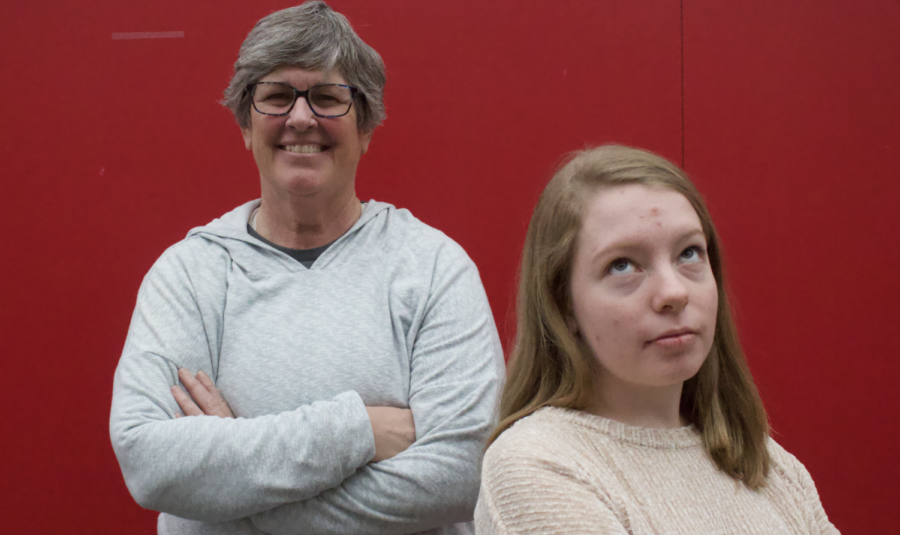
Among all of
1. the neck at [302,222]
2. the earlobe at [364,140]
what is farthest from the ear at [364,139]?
the neck at [302,222]

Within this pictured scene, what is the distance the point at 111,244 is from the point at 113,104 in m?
0.39

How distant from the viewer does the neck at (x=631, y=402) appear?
3.42 ft

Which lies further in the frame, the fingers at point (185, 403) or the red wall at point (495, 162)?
the red wall at point (495, 162)

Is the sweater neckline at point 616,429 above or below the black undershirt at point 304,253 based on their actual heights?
below

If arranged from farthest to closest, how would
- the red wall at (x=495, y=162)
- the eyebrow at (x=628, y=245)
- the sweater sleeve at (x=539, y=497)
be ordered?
the red wall at (x=495, y=162) → the eyebrow at (x=628, y=245) → the sweater sleeve at (x=539, y=497)

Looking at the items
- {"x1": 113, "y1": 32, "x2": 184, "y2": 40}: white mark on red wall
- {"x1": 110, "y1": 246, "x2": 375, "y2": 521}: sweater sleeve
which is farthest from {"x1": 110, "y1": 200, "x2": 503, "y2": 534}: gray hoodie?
{"x1": 113, "y1": 32, "x2": 184, "y2": 40}: white mark on red wall

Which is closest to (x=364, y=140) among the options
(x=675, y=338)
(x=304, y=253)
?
(x=304, y=253)

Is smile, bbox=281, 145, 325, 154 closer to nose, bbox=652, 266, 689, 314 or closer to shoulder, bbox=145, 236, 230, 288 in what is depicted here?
shoulder, bbox=145, 236, 230, 288

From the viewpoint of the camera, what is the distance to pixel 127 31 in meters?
1.99

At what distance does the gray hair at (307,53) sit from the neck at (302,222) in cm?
18

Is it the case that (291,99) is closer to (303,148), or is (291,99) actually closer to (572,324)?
(303,148)

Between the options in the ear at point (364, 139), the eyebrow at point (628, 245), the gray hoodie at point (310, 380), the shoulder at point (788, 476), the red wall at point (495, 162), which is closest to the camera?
the eyebrow at point (628, 245)

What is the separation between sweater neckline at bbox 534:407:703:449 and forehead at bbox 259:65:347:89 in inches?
31.2

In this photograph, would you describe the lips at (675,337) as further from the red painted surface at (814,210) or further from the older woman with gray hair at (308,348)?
the red painted surface at (814,210)
